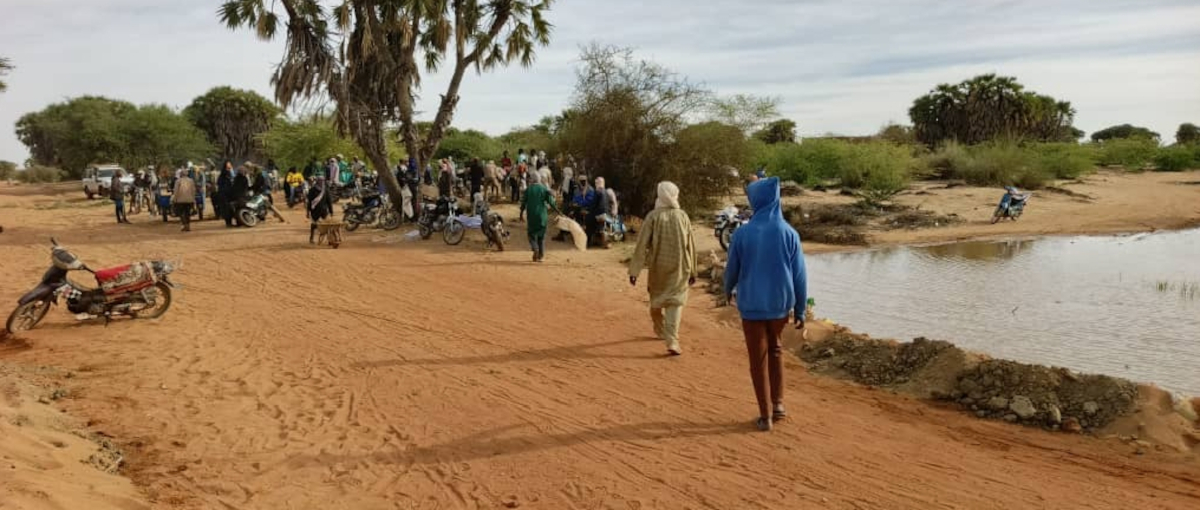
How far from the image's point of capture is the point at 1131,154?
40469mm

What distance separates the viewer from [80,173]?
4878 centimetres

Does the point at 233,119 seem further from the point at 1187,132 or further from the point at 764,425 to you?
the point at 1187,132

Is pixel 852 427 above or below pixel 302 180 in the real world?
below

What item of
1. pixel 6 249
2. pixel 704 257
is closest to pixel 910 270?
pixel 704 257

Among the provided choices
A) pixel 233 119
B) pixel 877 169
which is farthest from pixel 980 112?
pixel 233 119

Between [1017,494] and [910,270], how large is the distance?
1035 cm

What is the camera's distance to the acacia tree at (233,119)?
51.3 meters

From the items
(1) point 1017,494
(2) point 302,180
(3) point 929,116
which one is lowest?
(1) point 1017,494

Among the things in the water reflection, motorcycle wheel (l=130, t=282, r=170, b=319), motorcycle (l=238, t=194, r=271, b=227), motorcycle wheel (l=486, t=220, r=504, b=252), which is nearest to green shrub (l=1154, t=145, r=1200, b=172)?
the water reflection

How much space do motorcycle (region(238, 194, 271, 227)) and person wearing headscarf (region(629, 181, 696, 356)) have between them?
14.0 m

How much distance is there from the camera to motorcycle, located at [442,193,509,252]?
48.8ft

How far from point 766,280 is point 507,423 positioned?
7.16 ft

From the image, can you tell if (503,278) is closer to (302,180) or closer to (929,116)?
(302,180)

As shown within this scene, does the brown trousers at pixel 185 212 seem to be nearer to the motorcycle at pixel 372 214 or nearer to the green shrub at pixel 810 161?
the motorcycle at pixel 372 214
